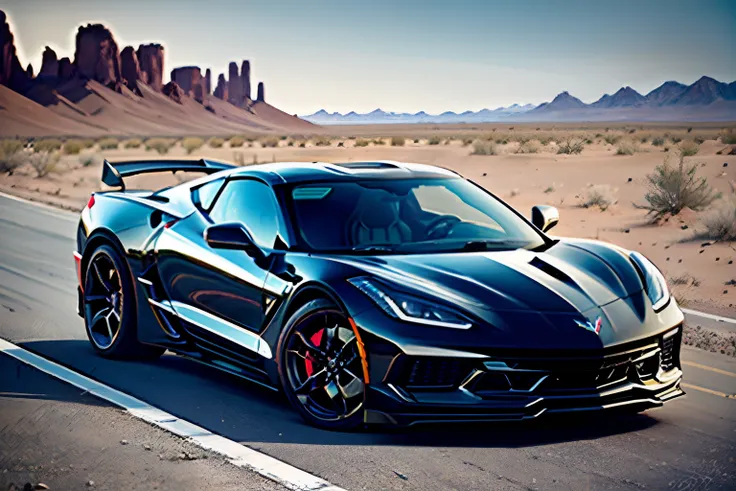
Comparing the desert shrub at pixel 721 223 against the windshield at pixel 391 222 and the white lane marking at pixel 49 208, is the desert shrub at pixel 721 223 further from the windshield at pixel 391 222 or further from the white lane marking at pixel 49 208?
the windshield at pixel 391 222

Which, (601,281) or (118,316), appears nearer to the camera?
(601,281)

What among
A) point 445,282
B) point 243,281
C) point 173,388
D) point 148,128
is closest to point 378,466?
point 445,282

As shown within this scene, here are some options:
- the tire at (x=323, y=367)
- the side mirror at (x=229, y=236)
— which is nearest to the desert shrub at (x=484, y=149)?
the side mirror at (x=229, y=236)

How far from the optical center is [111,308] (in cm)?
837

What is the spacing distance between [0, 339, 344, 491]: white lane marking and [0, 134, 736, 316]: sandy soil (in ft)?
22.5

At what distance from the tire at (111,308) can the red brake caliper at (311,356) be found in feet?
6.17

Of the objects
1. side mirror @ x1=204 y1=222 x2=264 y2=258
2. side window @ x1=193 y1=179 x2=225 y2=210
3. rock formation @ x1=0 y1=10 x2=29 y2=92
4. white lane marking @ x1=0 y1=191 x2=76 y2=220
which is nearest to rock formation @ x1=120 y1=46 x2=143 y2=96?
rock formation @ x1=0 y1=10 x2=29 y2=92

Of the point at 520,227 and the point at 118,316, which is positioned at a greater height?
the point at 520,227

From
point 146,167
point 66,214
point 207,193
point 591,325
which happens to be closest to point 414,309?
point 591,325

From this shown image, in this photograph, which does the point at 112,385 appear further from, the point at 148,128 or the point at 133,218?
the point at 148,128

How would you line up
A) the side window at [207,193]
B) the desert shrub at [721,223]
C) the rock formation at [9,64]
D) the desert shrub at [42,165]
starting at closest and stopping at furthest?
1. the side window at [207,193]
2. the desert shrub at [721,223]
3. the desert shrub at [42,165]
4. the rock formation at [9,64]

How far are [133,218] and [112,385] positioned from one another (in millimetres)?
1330

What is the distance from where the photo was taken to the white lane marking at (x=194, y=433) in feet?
18.0

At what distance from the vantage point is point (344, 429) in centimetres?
621
